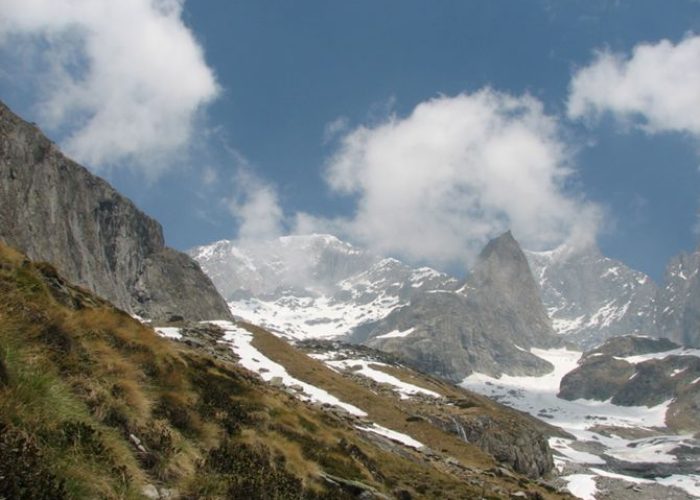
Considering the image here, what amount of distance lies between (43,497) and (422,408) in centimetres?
6517

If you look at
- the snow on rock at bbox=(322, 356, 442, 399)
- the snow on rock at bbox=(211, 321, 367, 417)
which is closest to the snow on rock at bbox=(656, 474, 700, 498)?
the snow on rock at bbox=(322, 356, 442, 399)

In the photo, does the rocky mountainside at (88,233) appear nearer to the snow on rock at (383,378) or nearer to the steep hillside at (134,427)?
the snow on rock at (383,378)

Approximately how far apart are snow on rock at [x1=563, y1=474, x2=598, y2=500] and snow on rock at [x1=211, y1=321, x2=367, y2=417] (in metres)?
65.7

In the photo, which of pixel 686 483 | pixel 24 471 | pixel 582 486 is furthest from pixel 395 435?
pixel 686 483

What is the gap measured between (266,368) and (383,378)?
3301cm

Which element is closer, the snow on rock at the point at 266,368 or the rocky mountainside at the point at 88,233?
the snow on rock at the point at 266,368

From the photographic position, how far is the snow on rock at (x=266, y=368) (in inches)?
2151

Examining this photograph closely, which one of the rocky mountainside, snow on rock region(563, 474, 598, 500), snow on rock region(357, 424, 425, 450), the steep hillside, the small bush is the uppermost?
the rocky mountainside

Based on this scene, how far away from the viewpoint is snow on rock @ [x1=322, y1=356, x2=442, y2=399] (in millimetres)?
84644

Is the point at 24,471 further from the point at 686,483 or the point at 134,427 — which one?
the point at 686,483

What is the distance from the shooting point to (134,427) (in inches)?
481

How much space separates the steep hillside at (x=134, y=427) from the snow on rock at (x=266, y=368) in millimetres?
27051

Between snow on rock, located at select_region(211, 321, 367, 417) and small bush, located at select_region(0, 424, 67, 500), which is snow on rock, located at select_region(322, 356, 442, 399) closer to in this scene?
snow on rock, located at select_region(211, 321, 367, 417)

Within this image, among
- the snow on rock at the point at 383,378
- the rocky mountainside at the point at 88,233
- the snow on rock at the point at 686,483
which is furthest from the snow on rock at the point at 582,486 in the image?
the rocky mountainside at the point at 88,233
